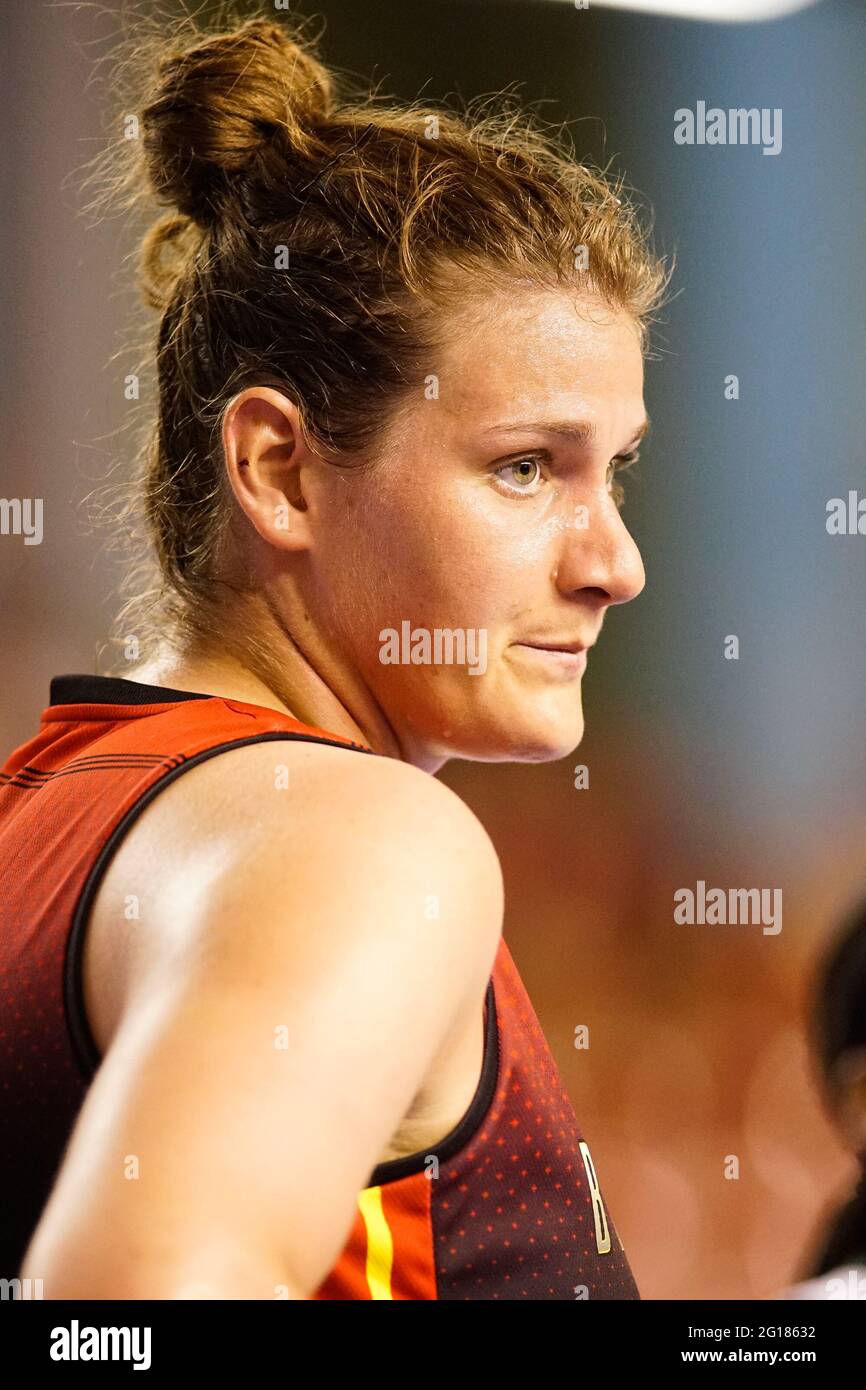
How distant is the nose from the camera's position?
70 cm

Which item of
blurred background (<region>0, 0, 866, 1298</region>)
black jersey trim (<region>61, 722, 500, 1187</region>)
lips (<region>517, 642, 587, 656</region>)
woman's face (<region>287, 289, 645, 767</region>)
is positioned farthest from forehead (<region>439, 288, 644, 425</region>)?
blurred background (<region>0, 0, 866, 1298</region>)

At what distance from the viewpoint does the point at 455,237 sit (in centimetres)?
71

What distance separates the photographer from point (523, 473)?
70 cm

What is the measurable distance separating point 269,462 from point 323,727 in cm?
14

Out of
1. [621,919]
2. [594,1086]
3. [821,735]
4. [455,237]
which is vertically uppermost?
[455,237]

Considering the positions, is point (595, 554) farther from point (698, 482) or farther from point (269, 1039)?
point (698, 482)

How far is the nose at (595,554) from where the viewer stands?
701mm

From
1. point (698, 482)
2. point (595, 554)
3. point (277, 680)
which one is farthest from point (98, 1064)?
point (698, 482)

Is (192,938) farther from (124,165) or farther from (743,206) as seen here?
(743,206)

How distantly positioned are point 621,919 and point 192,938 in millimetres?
1536

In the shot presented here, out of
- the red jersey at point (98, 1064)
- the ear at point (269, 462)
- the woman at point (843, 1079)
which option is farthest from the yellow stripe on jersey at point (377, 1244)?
the woman at point (843, 1079)

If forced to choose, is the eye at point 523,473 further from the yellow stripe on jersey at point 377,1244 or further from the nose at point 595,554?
the yellow stripe on jersey at point 377,1244

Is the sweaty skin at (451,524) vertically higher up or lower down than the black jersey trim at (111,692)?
higher up

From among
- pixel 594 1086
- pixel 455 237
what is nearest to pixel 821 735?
pixel 594 1086
